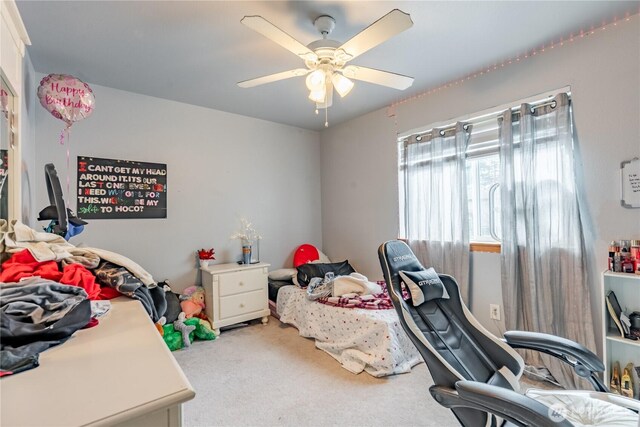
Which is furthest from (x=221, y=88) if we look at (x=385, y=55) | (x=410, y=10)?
(x=410, y=10)

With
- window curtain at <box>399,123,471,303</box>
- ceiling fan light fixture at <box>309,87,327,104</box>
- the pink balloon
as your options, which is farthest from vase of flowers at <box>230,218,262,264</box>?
ceiling fan light fixture at <box>309,87,327,104</box>

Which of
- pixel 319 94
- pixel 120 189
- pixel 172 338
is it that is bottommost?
pixel 172 338

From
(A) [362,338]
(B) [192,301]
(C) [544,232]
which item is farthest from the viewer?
(B) [192,301]

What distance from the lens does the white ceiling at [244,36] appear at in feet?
5.79

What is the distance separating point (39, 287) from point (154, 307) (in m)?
0.54

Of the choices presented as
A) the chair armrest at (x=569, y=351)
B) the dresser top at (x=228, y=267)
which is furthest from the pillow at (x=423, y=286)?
the dresser top at (x=228, y=267)

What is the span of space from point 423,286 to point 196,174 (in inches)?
110

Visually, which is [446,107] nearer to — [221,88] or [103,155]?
[221,88]

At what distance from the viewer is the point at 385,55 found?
2.30 m

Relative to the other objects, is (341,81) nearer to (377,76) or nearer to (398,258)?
(377,76)

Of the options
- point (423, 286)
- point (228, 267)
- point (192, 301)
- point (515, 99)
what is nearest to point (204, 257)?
point (228, 267)

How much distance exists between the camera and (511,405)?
0.93 meters

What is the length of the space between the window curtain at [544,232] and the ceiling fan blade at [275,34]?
1.72 meters

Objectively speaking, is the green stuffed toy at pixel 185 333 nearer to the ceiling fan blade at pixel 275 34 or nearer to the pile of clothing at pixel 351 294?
the pile of clothing at pixel 351 294
